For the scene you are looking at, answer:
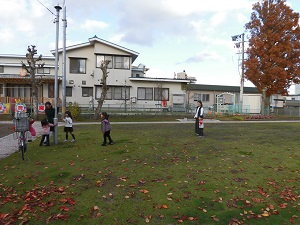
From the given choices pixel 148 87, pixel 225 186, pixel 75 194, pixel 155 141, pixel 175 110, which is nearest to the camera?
pixel 75 194

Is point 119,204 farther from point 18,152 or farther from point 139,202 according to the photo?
point 18,152

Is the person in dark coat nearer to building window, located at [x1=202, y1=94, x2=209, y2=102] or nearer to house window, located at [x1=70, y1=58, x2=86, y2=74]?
house window, located at [x1=70, y1=58, x2=86, y2=74]

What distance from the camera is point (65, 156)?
26.4 ft

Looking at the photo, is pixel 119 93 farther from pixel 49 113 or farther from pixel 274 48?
pixel 49 113

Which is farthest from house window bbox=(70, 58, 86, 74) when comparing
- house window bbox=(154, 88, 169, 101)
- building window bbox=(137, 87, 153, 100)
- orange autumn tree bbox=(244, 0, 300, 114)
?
orange autumn tree bbox=(244, 0, 300, 114)

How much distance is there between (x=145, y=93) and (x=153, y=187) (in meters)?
25.4

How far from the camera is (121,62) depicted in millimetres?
29656

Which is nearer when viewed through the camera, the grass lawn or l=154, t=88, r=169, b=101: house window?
the grass lawn

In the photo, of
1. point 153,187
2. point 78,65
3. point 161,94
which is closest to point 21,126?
point 153,187

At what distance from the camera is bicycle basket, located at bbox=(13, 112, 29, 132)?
773 centimetres

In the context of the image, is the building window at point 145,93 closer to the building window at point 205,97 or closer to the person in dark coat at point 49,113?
the building window at point 205,97

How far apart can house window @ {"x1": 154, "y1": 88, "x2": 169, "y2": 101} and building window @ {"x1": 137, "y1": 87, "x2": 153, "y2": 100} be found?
0.58 metres

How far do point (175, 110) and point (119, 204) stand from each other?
79.7 feet

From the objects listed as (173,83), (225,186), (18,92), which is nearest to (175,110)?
(173,83)
